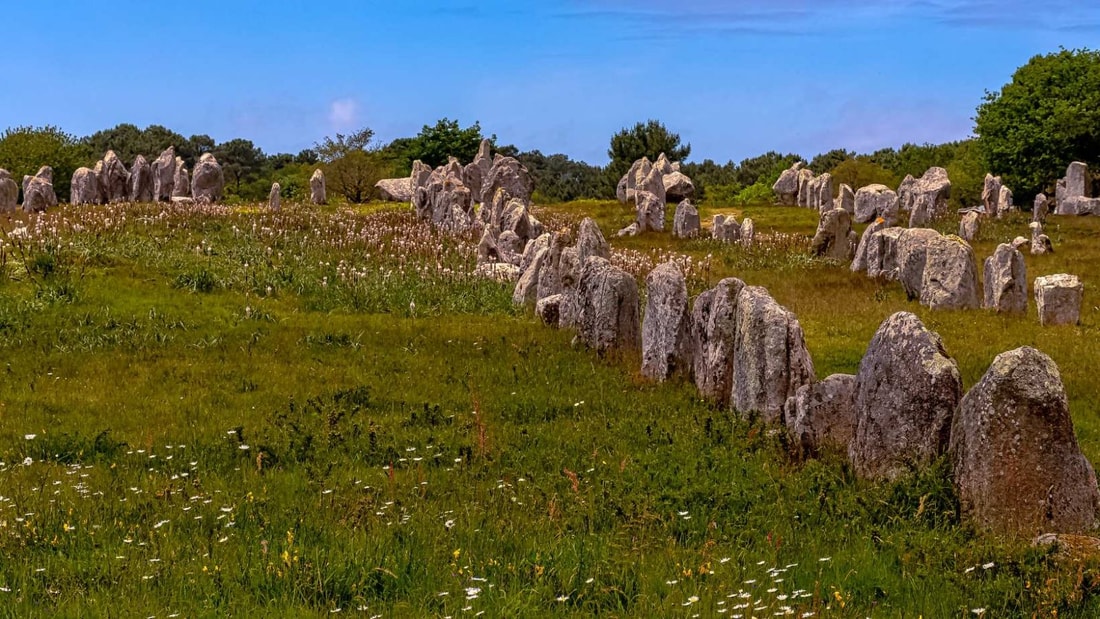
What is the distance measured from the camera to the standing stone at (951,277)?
24.4 metres

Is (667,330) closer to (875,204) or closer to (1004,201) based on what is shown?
(875,204)

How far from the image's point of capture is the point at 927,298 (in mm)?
25016

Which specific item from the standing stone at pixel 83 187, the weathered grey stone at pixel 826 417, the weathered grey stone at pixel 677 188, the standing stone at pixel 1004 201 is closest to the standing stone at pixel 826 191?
the weathered grey stone at pixel 677 188

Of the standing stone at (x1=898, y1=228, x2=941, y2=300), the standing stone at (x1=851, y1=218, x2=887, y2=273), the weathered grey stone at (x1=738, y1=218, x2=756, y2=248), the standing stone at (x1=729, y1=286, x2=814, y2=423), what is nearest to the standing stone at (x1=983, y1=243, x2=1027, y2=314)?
the standing stone at (x1=898, y1=228, x2=941, y2=300)

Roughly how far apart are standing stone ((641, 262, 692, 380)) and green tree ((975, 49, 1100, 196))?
57739 mm

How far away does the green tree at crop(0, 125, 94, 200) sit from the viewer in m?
75.8

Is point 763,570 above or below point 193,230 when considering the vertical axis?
below

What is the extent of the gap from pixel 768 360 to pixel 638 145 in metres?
83.9

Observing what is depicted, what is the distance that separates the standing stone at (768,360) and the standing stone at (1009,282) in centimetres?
1319

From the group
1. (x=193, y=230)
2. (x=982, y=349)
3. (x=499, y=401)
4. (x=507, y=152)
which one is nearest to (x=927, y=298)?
(x=982, y=349)

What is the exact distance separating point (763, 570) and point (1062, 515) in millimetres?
2929

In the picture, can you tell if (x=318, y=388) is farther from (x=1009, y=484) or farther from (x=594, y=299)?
(x=1009, y=484)

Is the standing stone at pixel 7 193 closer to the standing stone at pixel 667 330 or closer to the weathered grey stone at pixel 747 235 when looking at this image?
the weathered grey stone at pixel 747 235

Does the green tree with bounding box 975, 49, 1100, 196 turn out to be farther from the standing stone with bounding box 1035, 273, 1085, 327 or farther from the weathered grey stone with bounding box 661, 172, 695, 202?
the standing stone with bounding box 1035, 273, 1085, 327
